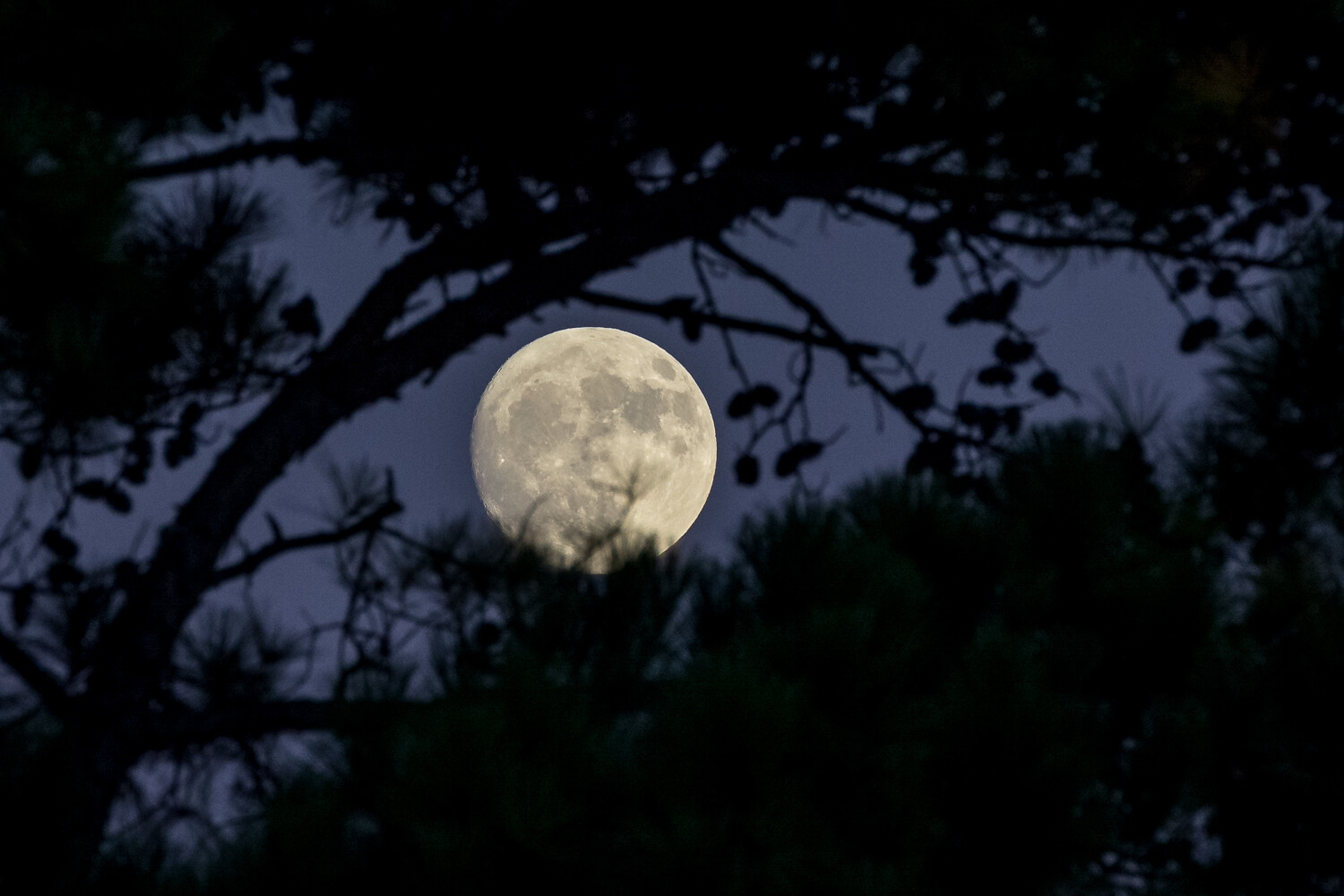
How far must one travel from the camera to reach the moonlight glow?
371 cm

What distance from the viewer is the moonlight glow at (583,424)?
12.2 feet

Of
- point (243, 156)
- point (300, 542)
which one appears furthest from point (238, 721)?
point (243, 156)

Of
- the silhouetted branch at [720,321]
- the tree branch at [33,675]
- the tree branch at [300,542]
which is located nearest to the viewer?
the tree branch at [33,675]

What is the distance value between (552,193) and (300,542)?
3.83 feet

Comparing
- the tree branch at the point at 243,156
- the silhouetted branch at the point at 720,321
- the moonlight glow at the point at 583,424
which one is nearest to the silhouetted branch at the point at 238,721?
the moonlight glow at the point at 583,424

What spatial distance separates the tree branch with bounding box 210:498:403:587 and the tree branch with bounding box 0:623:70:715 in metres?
0.41

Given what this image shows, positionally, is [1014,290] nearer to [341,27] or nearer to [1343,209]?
[1343,209]

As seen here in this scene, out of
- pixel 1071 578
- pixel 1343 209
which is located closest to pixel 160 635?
pixel 1071 578

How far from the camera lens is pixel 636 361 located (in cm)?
473

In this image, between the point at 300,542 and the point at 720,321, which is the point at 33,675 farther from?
the point at 720,321

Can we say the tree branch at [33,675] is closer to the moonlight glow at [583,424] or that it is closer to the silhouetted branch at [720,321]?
the moonlight glow at [583,424]

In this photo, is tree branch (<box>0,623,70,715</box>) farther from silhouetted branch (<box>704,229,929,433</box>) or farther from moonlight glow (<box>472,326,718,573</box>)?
silhouetted branch (<box>704,229,929,433</box>)

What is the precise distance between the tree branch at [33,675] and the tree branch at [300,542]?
0.41 meters

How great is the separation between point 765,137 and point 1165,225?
1.19m
